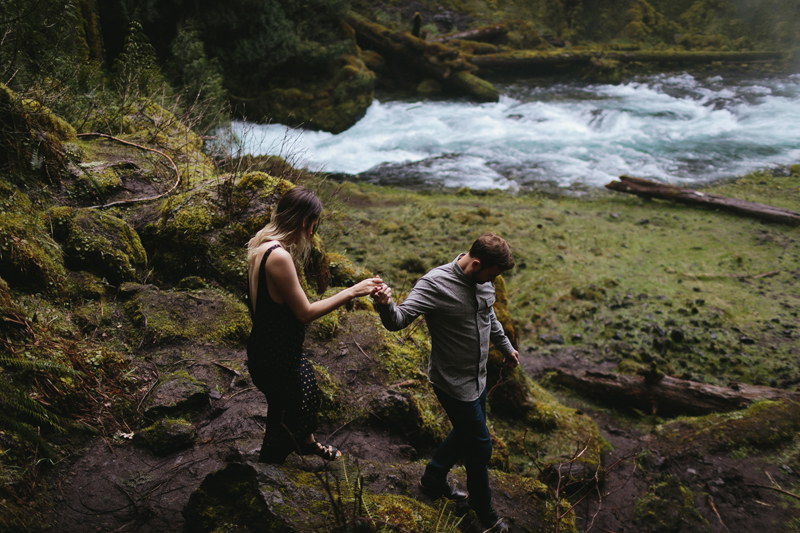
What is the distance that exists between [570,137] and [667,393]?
13.3m

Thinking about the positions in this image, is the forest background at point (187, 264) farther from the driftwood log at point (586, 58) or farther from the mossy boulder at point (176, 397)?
the driftwood log at point (586, 58)

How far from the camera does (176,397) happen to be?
10.3ft

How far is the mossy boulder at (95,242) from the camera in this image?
3873mm

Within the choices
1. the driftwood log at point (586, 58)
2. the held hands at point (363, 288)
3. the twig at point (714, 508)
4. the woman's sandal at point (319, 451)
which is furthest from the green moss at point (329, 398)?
the driftwood log at point (586, 58)

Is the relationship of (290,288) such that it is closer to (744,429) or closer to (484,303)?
(484,303)

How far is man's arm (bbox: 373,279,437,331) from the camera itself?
8.05 ft

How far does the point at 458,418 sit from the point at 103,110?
274 inches

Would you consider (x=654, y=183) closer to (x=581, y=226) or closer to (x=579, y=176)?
(x=579, y=176)

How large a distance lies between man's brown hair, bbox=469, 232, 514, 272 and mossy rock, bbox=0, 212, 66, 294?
3.28m

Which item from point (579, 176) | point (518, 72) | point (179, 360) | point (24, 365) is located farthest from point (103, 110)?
point (518, 72)

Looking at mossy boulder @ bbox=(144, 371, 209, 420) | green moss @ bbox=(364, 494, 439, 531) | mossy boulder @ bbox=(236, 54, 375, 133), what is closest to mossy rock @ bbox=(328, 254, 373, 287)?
mossy boulder @ bbox=(144, 371, 209, 420)

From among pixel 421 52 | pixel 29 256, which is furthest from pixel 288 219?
pixel 421 52

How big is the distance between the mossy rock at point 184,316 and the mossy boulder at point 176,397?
0.52 metres

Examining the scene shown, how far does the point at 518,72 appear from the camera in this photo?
78.5ft
